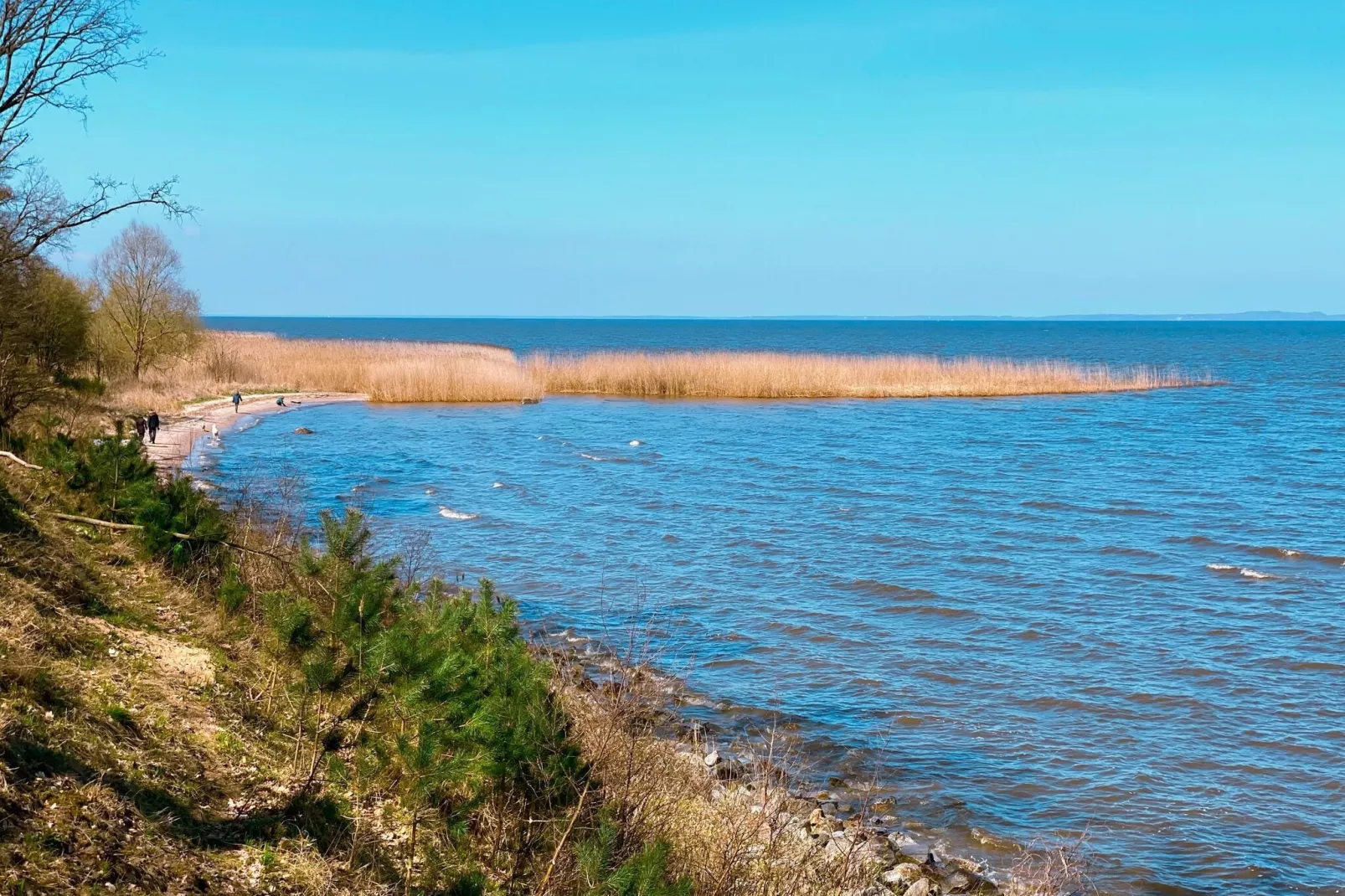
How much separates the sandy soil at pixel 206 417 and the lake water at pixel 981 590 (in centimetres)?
105

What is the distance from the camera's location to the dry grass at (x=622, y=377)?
147 ft

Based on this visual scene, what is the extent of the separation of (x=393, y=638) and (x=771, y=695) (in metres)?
6.51

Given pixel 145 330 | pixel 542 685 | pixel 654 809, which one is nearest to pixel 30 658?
pixel 542 685

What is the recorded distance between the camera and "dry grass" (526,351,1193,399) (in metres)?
48.6

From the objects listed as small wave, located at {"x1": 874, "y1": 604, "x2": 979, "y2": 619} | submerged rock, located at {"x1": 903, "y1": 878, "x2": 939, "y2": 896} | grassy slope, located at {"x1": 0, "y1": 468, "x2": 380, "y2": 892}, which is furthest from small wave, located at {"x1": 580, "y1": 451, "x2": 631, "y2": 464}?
submerged rock, located at {"x1": 903, "y1": 878, "x2": 939, "y2": 896}

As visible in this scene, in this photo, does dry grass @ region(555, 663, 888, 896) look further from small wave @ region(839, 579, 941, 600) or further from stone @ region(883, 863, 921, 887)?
small wave @ region(839, 579, 941, 600)

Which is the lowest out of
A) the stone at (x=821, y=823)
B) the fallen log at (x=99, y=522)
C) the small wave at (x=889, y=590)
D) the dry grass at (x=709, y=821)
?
the stone at (x=821, y=823)

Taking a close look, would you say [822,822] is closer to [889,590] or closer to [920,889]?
[920,889]

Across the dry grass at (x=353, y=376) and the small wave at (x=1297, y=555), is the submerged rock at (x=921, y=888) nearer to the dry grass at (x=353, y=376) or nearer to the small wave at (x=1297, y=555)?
the small wave at (x=1297, y=555)

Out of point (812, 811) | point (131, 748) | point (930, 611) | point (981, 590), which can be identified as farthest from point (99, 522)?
point (981, 590)

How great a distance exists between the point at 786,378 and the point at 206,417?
25376 mm

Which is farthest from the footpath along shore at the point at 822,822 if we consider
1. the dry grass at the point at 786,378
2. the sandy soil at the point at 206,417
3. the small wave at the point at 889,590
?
the dry grass at the point at 786,378

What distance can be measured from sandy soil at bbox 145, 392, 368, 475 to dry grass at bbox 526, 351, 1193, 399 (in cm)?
1106

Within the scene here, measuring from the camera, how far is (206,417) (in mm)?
32312
